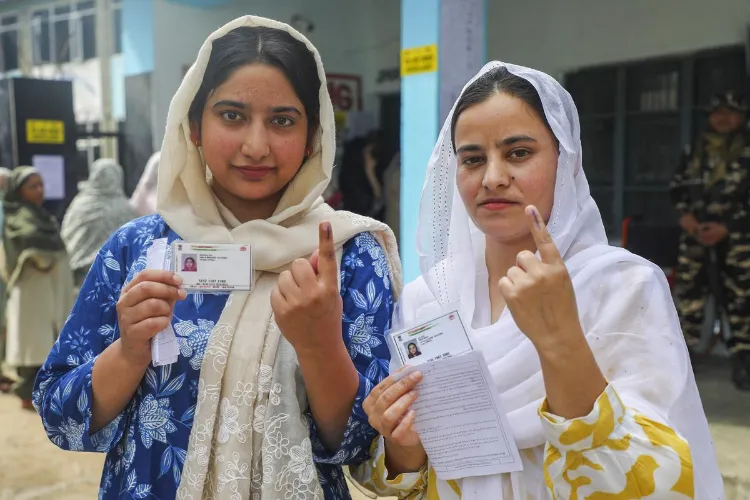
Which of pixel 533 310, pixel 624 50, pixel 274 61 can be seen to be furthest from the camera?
pixel 624 50

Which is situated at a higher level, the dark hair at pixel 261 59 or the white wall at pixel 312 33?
the white wall at pixel 312 33

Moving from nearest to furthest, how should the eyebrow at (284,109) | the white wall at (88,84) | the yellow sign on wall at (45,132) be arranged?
the eyebrow at (284,109) → the yellow sign on wall at (45,132) → the white wall at (88,84)

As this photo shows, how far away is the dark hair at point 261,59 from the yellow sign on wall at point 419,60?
297 centimetres

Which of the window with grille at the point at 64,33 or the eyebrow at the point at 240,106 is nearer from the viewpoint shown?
the eyebrow at the point at 240,106

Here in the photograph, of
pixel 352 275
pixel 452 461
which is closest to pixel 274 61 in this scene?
pixel 352 275

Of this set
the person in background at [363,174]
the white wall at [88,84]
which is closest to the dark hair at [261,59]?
the person in background at [363,174]

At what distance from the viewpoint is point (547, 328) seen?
112cm

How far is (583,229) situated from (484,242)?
0.22 metres

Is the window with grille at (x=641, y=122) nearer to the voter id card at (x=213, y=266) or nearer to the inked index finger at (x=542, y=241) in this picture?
the inked index finger at (x=542, y=241)

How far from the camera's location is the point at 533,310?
3.67 feet

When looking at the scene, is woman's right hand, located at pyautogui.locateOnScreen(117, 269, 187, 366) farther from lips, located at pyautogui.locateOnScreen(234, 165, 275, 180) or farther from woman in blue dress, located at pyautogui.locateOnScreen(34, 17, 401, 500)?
lips, located at pyautogui.locateOnScreen(234, 165, 275, 180)

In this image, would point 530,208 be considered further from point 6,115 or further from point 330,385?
point 6,115

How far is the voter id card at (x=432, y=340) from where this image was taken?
1210 millimetres

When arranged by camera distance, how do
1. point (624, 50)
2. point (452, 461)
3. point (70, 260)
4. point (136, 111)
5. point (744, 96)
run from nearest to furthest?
point (452, 461) < point (744, 96) < point (624, 50) < point (70, 260) < point (136, 111)
